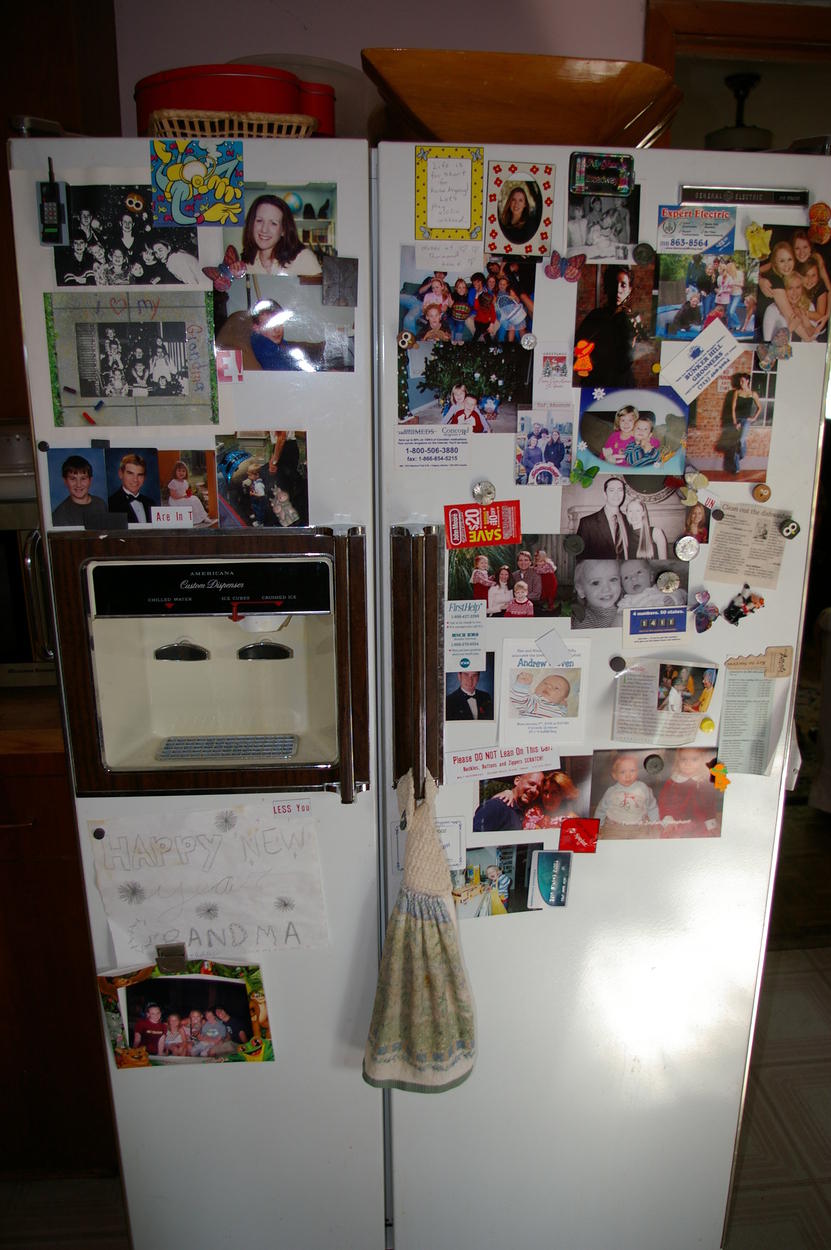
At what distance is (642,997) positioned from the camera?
54.3 inches

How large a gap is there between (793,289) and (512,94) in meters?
0.49

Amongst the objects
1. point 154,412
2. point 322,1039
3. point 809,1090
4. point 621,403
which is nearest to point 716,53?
point 621,403

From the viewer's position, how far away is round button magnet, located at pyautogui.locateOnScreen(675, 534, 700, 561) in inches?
47.1

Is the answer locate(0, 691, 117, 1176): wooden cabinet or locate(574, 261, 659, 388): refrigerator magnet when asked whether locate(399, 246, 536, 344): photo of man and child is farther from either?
locate(0, 691, 117, 1176): wooden cabinet

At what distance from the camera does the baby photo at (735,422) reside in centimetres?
117

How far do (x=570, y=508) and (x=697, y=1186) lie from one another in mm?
1280

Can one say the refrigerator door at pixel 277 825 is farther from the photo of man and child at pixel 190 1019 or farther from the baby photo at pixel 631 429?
the baby photo at pixel 631 429

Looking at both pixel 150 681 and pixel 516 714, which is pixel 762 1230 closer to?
pixel 516 714

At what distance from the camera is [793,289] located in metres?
1.15

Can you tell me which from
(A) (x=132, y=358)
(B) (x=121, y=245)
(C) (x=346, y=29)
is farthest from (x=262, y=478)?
(C) (x=346, y=29)

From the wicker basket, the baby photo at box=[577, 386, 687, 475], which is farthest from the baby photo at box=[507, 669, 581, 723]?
the wicker basket

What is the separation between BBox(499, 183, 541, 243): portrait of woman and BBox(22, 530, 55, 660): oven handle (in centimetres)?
108

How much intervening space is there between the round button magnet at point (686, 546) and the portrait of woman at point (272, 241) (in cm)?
67

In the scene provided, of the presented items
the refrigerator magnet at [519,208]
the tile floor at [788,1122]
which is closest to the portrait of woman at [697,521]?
the refrigerator magnet at [519,208]
